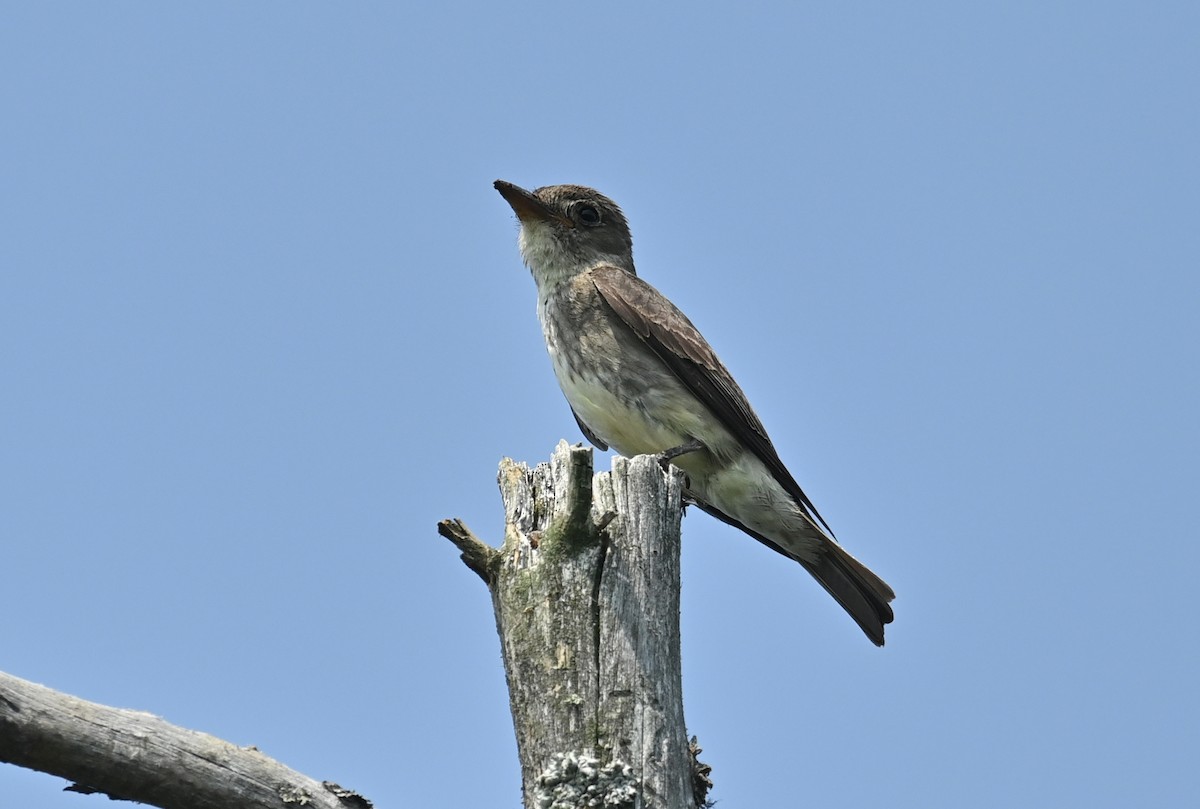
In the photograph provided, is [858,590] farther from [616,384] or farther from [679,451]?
[616,384]

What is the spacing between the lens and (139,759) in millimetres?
4234

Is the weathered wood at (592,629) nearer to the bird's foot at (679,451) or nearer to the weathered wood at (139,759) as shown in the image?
the weathered wood at (139,759)

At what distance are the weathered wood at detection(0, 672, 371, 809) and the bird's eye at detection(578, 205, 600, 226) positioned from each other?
590 centimetres

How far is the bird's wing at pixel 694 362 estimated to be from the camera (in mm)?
8727

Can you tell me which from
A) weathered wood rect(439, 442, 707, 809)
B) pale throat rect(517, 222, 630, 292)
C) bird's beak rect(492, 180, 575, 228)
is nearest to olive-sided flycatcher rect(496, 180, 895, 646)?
pale throat rect(517, 222, 630, 292)

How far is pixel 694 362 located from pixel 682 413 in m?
0.41

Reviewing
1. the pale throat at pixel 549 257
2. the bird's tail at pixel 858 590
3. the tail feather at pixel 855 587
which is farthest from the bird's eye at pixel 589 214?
the bird's tail at pixel 858 590

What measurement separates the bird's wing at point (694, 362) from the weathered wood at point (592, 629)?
2894mm

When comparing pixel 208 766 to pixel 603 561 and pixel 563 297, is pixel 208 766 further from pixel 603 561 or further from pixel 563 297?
pixel 563 297

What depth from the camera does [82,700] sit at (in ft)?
13.8

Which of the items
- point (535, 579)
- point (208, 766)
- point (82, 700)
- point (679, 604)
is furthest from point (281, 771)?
point (679, 604)

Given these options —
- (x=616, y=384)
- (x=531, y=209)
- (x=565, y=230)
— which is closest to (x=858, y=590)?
(x=616, y=384)

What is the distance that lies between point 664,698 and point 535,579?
2.25 feet

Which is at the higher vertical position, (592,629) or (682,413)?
(682,413)
